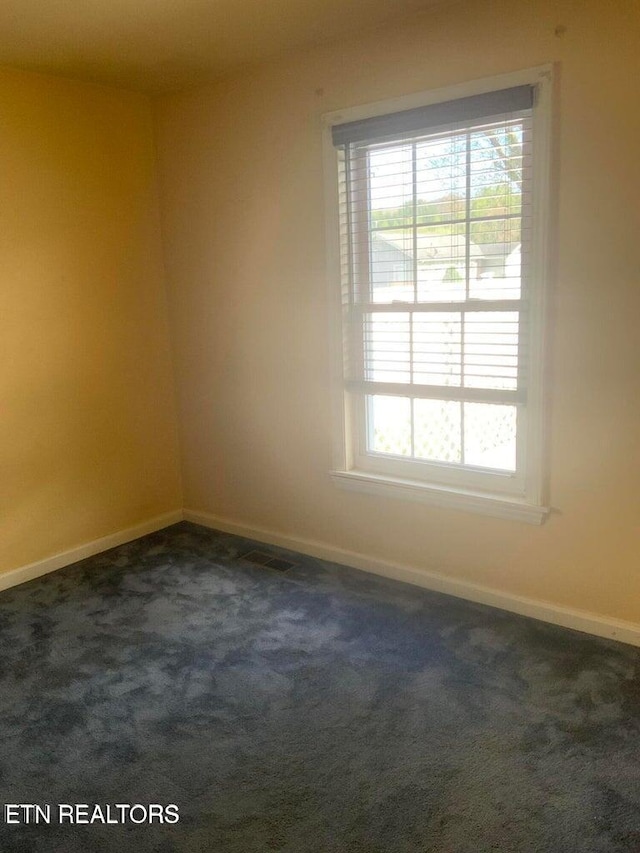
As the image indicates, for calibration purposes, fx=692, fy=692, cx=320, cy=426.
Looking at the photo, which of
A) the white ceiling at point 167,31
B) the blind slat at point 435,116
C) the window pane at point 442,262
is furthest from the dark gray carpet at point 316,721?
the white ceiling at point 167,31

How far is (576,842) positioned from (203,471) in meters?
2.81

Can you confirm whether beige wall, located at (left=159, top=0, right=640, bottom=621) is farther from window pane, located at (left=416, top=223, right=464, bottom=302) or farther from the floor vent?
window pane, located at (left=416, top=223, right=464, bottom=302)

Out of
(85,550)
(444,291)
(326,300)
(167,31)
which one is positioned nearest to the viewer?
(167,31)

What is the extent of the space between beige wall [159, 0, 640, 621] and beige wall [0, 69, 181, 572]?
19cm

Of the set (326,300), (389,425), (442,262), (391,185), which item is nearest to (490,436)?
(389,425)

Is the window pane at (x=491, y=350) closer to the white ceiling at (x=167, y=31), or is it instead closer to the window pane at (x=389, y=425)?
the window pane at (x=389, y=425)

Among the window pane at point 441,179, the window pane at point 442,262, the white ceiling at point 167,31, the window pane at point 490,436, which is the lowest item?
the window pane at point 490,436

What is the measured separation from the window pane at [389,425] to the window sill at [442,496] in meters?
0.15

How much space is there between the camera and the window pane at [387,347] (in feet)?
10.3

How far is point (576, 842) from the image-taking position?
1.80m

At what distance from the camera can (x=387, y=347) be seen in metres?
3.21

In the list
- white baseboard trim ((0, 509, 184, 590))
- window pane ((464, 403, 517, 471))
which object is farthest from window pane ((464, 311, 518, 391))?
white baseboard trim ((0, 509, 184, 590))

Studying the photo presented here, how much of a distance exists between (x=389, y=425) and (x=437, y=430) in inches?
10.7

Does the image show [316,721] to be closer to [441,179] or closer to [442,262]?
[442,262]
